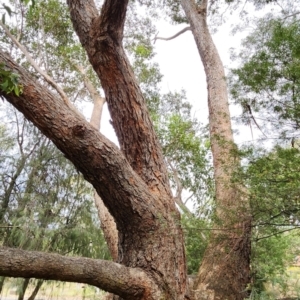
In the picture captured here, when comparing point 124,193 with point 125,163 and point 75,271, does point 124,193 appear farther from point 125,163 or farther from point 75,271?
point 75,271

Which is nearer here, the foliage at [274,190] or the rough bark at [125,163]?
the foliage at [274,190]

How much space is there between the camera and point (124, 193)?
1.79m

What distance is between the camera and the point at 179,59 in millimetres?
6797

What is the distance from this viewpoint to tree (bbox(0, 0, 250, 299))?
5.16 ft

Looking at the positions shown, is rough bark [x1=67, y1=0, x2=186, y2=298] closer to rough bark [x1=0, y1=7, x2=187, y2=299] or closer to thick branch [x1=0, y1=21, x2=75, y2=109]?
rough bark [x1=0, y1=7, x2=187, y2=299]

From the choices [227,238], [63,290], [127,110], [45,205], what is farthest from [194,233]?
[63,290]

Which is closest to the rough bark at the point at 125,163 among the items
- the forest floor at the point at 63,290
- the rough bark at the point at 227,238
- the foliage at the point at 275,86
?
the rough bark at the point at 227,238

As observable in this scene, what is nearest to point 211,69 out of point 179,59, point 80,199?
point 80,199

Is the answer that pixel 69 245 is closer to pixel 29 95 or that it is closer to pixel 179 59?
pixel 29 95

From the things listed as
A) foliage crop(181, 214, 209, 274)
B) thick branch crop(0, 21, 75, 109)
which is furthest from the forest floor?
thick branch crop(0, 21, 75, 109)

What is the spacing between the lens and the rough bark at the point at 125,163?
1714mm

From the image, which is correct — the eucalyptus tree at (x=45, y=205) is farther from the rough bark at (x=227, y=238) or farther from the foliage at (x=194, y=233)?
the rough bark at (x=227, y=238)

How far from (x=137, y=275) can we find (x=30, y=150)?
10.4 feet

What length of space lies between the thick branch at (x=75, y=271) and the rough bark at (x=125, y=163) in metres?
0.05
